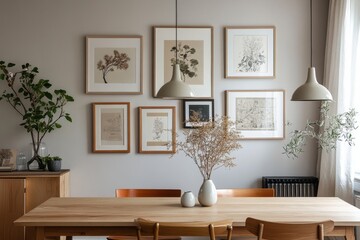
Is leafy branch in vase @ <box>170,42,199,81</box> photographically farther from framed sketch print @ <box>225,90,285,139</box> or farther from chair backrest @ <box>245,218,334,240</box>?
chair backrest @ <box>245,218,334,240</box>

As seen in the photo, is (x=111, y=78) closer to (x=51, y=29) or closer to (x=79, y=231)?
(x=51, y=29)

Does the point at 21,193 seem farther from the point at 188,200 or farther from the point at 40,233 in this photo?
the point at 188,200

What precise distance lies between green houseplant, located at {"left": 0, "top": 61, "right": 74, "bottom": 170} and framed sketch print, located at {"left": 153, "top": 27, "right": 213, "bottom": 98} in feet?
3.44

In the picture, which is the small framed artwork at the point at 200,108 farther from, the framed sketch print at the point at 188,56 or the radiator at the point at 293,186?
the radiator at the point at 293,186

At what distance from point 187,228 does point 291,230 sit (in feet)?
1.95

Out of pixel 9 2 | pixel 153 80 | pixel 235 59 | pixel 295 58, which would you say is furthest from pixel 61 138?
pixel 295 58

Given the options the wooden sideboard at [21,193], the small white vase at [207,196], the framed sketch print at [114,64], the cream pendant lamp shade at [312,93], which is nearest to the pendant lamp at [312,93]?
the cream pendant lamp shade at [312,93]

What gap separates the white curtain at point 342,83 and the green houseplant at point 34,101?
2734mm

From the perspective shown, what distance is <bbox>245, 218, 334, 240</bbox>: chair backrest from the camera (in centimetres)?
265

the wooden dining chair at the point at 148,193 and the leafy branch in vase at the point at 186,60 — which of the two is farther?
the leafy branch in vase at the point at 186,60

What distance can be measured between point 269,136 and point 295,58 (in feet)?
2.99

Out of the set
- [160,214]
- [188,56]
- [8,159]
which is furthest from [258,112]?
[8,159]

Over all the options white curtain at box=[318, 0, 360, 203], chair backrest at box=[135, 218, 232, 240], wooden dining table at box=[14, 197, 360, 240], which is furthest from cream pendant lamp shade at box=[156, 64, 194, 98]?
white curtain at box=[318, 0, 360, 203]

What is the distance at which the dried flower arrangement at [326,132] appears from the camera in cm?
437
